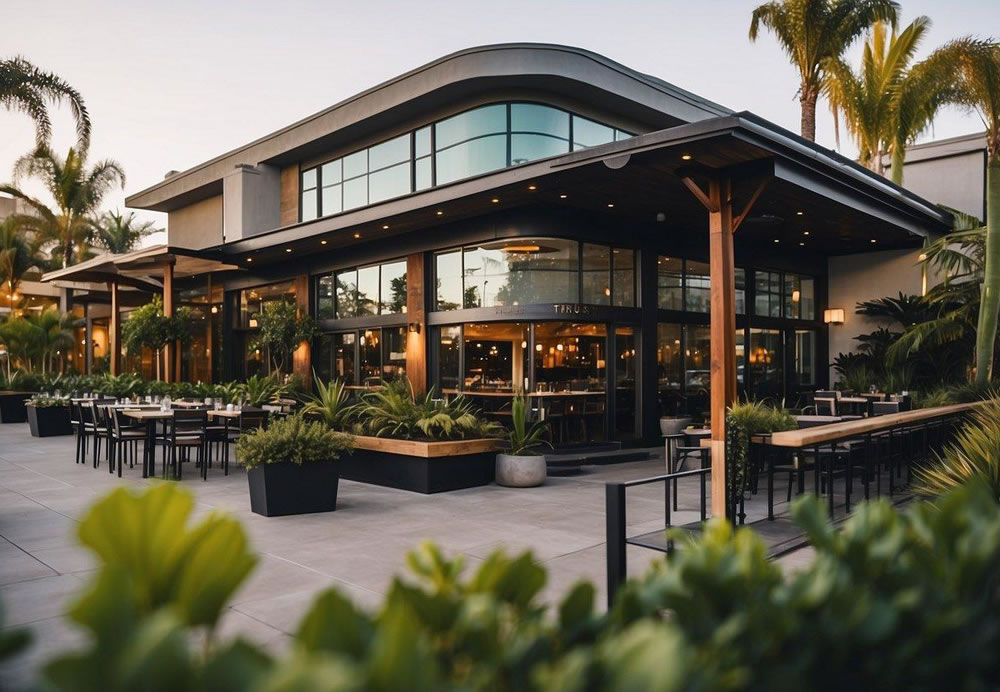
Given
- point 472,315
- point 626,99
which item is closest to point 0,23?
point 472,315

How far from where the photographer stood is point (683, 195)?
37.4 ft

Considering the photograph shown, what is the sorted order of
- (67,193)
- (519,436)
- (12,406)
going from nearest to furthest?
(519,436)
(12,406)
(67,193)

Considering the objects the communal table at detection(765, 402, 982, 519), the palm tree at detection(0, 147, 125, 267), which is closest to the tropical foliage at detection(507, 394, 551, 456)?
the communal table at detection(765, 402, 982, 519)

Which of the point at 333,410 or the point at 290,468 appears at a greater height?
the point at 333,410

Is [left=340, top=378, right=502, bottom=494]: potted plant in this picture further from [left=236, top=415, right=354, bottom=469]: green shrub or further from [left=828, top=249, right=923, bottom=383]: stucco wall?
[left=828, top=249, right=923, bottom=383]: stucco wall

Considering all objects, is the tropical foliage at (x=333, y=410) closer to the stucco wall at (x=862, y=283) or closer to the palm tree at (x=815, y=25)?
the stucco wall at (x=862, y=283)

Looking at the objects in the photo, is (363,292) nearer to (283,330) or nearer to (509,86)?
(283,330)

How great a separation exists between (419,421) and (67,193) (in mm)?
27419

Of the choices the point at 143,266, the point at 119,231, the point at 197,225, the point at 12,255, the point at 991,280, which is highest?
the point at 119,231

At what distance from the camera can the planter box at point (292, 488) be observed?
7.94m

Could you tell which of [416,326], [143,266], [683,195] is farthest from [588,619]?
[143,266]

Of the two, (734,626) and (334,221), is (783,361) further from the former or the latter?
(734,626)

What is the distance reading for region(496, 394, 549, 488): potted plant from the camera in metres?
9.88

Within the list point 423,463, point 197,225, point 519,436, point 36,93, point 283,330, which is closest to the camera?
point 423,463
